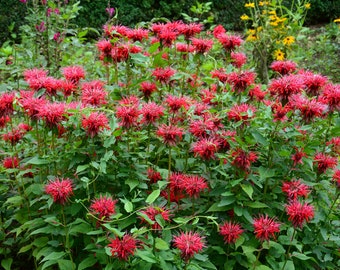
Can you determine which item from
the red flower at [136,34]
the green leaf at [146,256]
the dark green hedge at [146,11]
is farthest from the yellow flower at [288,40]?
the green leaf at [146,256]

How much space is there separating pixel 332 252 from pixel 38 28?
8.67 feet

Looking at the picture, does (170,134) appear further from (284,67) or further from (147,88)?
(284,67)

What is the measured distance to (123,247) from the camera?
168 centimetres

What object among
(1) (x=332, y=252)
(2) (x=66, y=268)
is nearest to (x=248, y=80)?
(1) (x=332, y=252)

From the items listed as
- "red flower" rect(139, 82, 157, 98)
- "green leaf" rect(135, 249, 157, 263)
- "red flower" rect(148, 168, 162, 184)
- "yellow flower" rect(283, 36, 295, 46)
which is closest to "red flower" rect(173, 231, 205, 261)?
"green leaf" rect(135, 249, 157, 263)

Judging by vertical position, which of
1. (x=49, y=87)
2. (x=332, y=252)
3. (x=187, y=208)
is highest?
(x=49, y=87)

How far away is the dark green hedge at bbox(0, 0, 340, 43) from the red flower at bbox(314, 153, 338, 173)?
5794mm

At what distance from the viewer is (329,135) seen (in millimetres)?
2234

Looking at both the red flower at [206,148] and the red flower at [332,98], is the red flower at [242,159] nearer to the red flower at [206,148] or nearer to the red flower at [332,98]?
the red flower at [206,148]

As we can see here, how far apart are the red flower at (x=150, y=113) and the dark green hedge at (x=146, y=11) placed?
554 cm

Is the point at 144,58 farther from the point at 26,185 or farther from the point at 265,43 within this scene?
the point at 265,43

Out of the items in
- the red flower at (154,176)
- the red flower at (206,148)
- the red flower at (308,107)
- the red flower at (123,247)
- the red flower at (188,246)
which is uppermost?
the red flower at (308,107)

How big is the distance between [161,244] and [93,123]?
0.52 meters

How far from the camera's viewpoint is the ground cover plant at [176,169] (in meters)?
1.87
